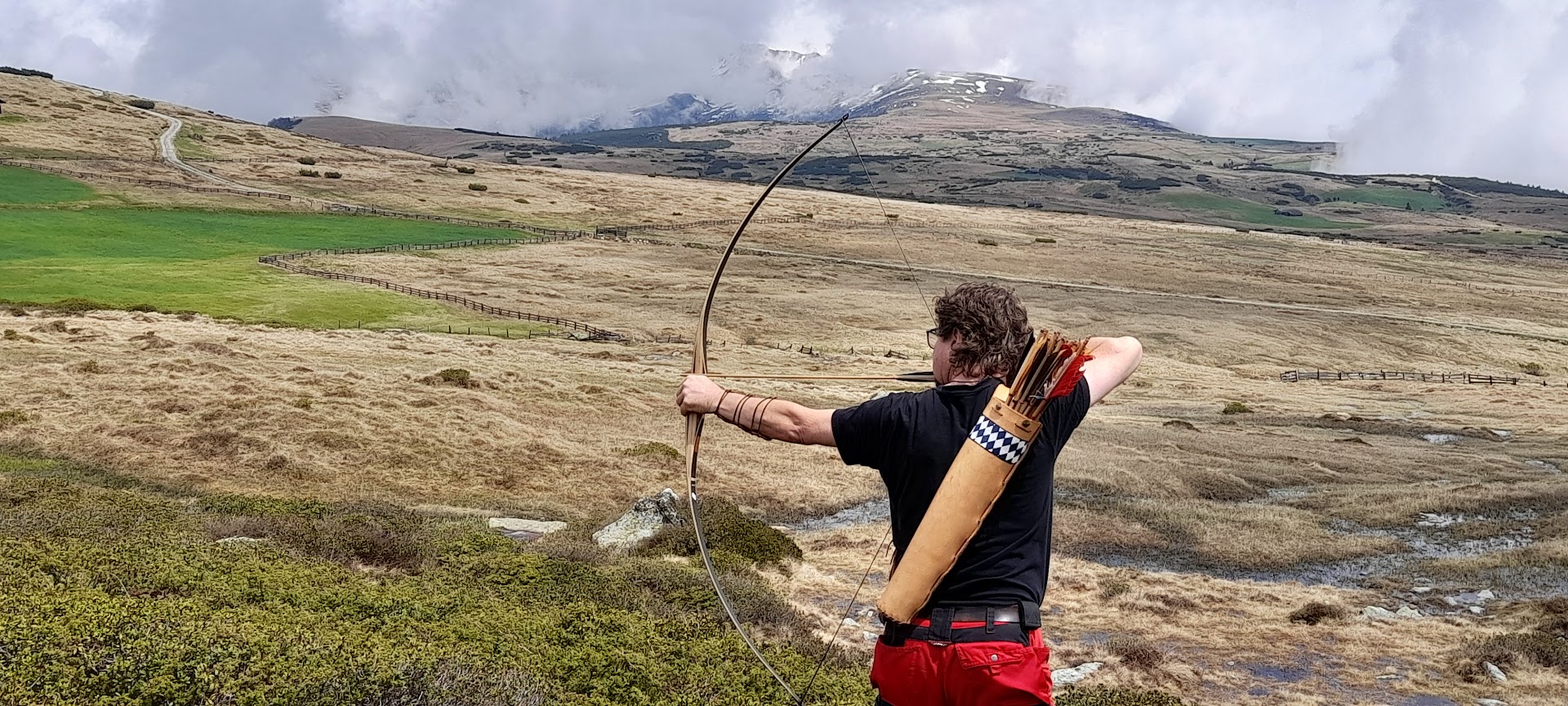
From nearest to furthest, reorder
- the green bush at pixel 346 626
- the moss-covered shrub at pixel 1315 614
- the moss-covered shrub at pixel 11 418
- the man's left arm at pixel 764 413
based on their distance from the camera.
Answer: the man's left arm at pixel 764 413 → the green bush at pixel 346 626 → the moss-covered shrub at pixel 1315 614 → the moss-covered shrub at pixel 11 418

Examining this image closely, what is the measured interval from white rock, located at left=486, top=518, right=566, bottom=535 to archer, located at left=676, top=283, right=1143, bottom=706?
51.6 feet

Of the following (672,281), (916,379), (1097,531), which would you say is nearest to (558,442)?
(1097,531)

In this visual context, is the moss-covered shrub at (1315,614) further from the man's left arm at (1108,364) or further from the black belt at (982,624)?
the black belt at (982,624)

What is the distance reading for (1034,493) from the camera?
15.9 ft

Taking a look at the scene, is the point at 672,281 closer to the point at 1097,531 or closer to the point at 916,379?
the point at 1097,531

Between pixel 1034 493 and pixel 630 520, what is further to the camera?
pixel 630 520

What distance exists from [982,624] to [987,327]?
1.43 metres

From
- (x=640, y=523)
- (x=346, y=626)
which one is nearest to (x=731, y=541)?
(x=640, y=523)

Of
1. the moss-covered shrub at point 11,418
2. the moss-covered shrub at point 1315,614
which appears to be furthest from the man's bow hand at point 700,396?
the moss-covered shrub at point 11,418

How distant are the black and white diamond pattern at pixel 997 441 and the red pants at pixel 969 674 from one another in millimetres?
908

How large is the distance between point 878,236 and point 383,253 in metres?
57.3

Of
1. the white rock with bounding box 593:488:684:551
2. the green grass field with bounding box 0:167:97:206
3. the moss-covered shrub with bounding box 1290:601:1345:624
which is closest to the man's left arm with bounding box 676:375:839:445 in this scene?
the white rock with bounding box 593:488:684:551

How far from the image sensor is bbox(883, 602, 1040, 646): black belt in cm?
474

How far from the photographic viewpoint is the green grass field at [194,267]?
2137 inches
